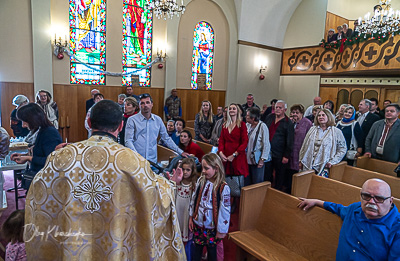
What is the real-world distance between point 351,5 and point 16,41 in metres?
12.1

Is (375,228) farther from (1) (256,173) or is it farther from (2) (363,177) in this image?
(1) (256,173)

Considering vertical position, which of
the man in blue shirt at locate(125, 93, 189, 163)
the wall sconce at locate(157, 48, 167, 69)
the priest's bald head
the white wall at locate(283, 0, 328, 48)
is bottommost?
the man in blue shirt at locate(125, 93, 189, 163)

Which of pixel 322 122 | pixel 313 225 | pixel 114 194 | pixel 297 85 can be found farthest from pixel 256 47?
pixel 114 194

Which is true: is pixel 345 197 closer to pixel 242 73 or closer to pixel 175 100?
pixel 175 100

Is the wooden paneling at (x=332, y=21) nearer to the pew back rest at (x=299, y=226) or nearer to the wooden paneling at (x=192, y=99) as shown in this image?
the wooden paneling at (x=192, y=99)

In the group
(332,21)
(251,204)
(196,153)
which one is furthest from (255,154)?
(332,21)

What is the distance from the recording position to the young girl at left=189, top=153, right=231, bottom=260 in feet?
8.09

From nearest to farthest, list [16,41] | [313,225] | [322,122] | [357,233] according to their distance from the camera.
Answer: [357,233] → [313,225] → [322,122] → [16,41]

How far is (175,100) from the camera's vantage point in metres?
9.15

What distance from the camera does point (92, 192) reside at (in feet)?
4.93

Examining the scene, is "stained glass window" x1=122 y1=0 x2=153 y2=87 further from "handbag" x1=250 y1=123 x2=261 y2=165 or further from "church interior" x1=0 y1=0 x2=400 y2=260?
"handbag" x1=250 y1=123 x2=261 y2=165

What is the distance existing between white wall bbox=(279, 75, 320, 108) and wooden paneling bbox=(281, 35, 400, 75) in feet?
0.83

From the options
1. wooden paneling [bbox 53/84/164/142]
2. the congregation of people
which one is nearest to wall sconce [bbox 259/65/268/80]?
the congregation of people

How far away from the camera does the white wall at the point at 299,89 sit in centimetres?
1070
